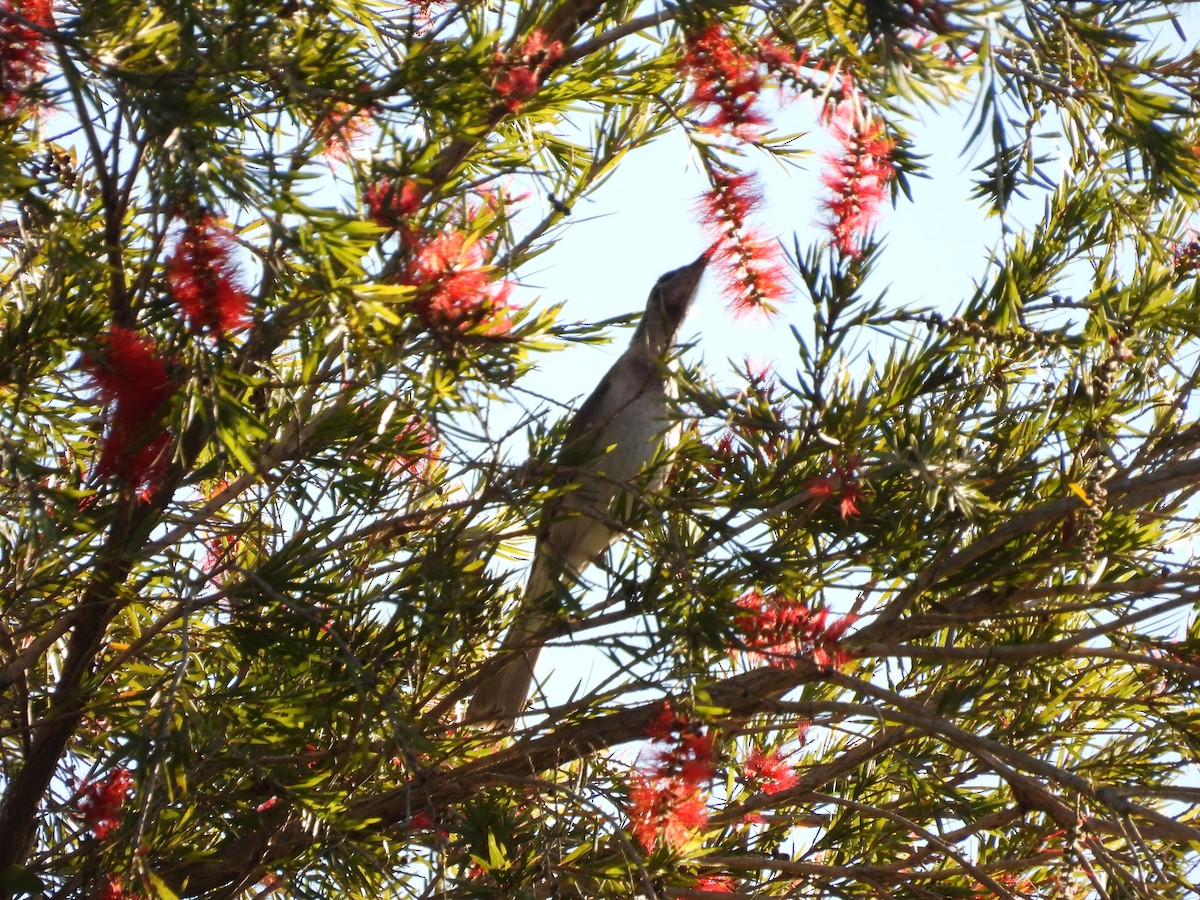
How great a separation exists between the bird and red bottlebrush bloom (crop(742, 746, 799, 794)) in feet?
1.63

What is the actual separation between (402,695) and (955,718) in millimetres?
1082

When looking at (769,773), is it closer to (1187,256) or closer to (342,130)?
(1187,256)

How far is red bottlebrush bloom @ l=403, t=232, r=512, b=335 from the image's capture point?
1.70 meters

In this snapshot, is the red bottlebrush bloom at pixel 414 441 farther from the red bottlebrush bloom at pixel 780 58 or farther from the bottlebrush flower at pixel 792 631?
the red bottlebrush bloom at pixel 780 58

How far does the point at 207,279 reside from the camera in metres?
1.71

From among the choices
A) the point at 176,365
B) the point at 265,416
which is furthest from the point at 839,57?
the point at 265,416

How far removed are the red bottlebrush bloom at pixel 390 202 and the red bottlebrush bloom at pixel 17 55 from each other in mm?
471

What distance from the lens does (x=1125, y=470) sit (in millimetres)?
2316

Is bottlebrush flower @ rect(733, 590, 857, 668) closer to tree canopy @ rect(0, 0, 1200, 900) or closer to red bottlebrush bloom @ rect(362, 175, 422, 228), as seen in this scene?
tree canopy @ rect(0, 0, 1200, 900)

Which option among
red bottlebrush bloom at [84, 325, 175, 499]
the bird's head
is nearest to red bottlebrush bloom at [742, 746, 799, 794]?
red bottlebrush bloom at [84, 325, 175, 499]

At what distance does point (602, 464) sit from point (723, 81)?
199 centimetres

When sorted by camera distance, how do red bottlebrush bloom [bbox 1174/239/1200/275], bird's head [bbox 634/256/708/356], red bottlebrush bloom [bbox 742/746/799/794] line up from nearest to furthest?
red bottlebrush bloom [bbox 1174/239/1200/275] < red bottlebrush bloom [bbox 742/746/799/794] < bird's head [bbox 634/256/708/356]

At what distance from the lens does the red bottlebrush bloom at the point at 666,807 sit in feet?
6.23

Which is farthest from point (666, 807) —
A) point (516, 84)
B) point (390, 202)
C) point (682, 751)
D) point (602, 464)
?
point (602, 464)
